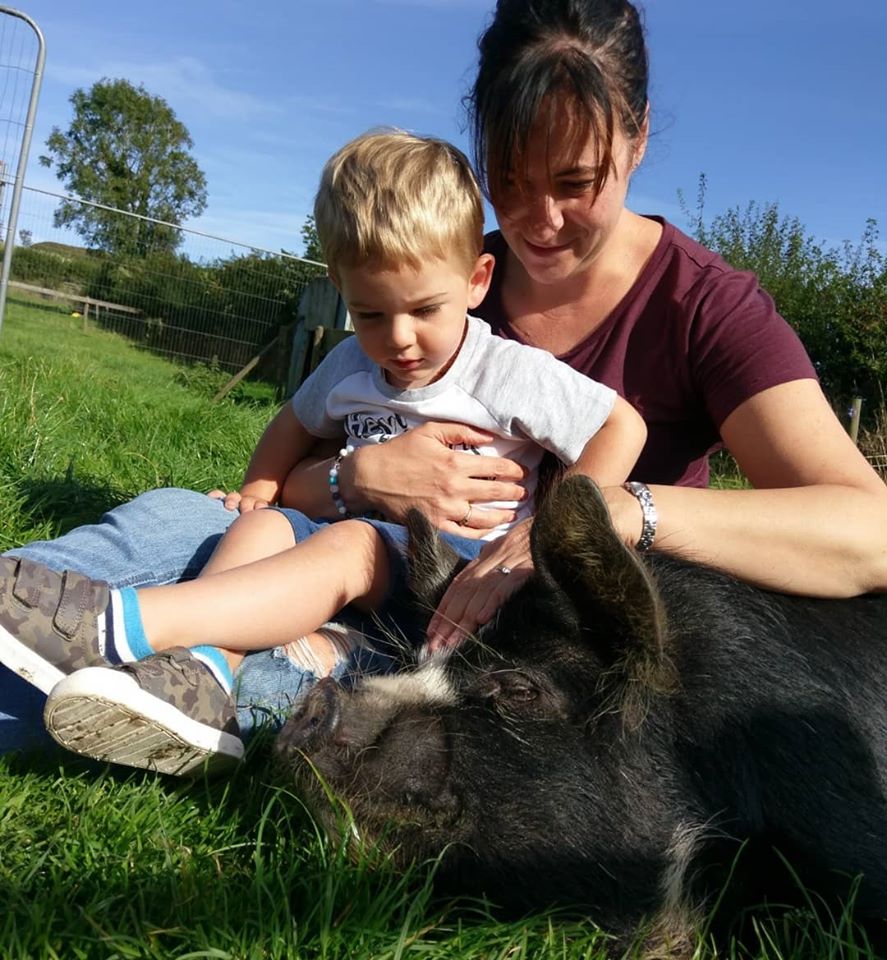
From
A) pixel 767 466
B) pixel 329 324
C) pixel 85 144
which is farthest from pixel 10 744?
pixel 85 144

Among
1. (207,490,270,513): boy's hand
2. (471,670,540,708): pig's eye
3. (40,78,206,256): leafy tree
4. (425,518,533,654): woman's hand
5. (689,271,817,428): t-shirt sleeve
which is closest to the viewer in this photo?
(471,670,540,708): pig's eye

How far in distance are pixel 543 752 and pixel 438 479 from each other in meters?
0.94

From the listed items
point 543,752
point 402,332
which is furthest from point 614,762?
point 402,332

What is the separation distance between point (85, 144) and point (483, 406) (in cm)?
5317

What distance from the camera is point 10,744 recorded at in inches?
83.9

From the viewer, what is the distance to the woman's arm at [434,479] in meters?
2.62

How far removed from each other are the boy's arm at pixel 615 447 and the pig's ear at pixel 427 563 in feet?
1.35

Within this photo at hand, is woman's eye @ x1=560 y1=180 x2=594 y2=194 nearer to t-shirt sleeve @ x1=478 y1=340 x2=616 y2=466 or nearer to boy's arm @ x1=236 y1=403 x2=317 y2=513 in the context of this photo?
t-shirt sleeve @ x1=478 y1=340 x2=616 y2=466

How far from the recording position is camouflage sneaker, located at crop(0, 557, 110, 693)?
1.97m

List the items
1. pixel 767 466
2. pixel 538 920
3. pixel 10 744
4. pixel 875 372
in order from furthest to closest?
1. pixel 875 372
2. pixel 767 466
3. pixel 10 744
4. pixel 538 920

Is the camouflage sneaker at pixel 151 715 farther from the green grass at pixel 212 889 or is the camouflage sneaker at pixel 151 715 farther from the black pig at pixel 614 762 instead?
the black pig at pixel 614 762

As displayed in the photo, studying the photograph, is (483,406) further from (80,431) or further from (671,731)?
(80,431)

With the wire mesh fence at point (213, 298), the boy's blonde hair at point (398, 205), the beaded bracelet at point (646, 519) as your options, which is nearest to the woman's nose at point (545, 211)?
the boy's blonde hair at point (398, 205)

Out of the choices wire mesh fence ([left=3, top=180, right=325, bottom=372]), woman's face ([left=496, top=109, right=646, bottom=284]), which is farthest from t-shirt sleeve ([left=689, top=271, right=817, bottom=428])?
wire mesh fence ([left=3, top=180, right=325, bottom=372])
